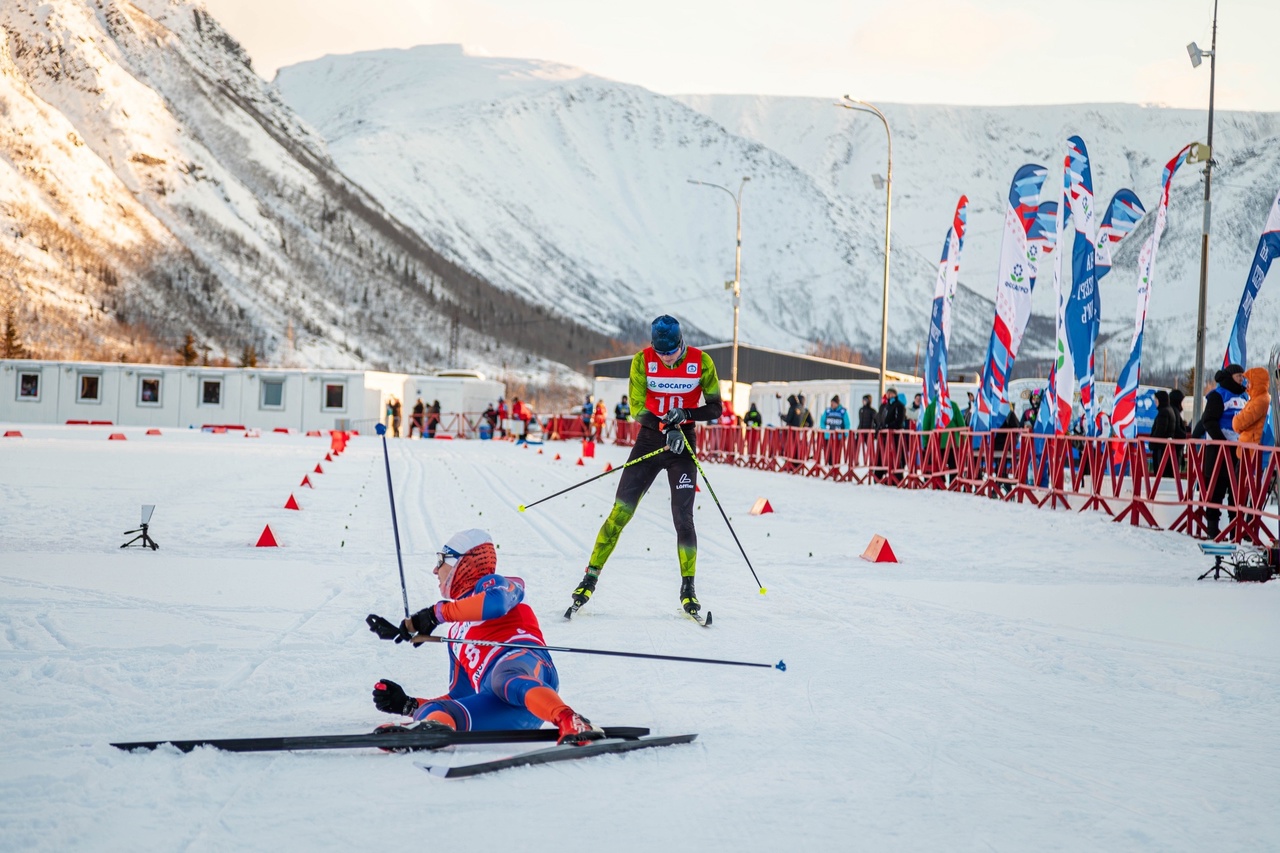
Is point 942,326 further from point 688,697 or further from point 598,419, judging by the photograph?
point 598,419

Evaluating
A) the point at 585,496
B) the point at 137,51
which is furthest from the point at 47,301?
the point at 585,496

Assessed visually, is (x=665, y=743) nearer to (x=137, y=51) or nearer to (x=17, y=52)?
(x=17, y=52)

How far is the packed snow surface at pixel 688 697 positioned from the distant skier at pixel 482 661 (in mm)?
265

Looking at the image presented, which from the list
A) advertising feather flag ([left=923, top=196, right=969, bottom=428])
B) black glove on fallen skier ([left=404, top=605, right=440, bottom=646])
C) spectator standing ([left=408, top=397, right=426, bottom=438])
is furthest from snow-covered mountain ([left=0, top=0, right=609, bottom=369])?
black glove on fallen skier ([left=404, top=605, right=440, bottom=646])

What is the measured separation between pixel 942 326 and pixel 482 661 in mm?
19741

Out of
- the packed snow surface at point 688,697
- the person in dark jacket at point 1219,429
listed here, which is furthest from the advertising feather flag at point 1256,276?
the packed snow surface at point 688,697

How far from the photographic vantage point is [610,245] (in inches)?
7736

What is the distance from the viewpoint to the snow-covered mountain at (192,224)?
Answer: 103312 millimetres

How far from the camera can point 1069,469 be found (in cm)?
1817

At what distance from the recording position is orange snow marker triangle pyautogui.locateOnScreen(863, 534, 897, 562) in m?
11.1

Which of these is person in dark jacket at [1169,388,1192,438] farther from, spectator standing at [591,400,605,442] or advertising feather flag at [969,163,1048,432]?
spectator standing at [591,400,605,442]

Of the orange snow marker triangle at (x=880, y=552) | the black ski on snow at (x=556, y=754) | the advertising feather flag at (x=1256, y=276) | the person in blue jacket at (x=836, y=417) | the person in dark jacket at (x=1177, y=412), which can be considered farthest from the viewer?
the person in blue jacket at (x=836, y=417)

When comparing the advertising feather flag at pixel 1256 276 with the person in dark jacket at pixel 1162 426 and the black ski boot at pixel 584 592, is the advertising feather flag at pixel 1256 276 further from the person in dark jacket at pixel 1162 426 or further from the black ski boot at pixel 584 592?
the black ski boot at pixel 584 592

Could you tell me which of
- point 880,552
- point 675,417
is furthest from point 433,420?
point 675,417
